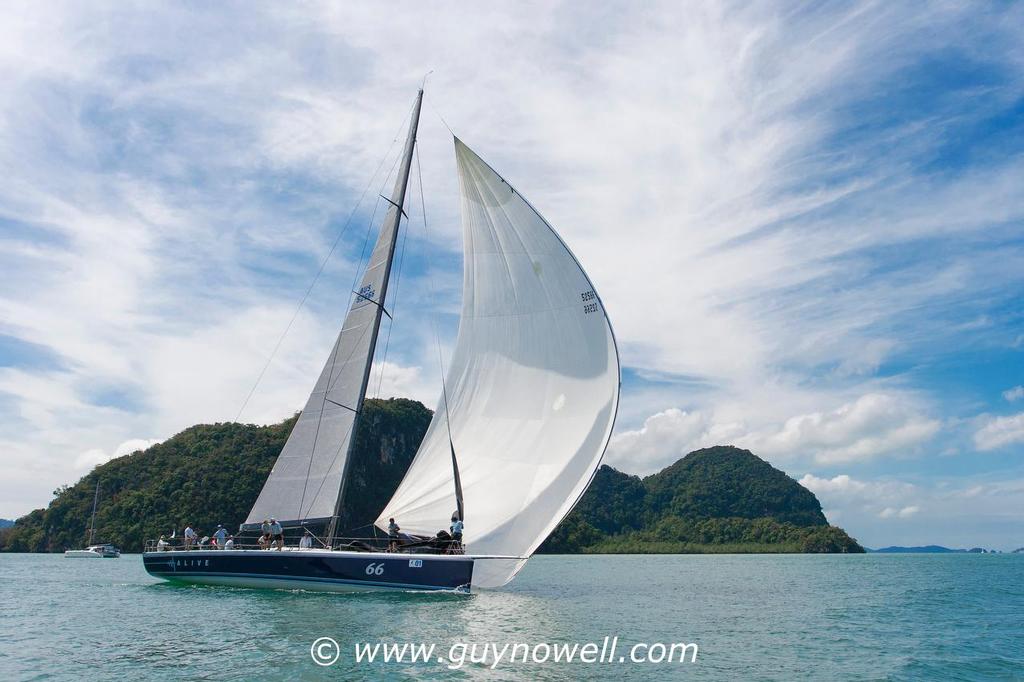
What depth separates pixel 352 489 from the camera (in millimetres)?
91562

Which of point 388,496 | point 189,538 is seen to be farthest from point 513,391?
point 388,496

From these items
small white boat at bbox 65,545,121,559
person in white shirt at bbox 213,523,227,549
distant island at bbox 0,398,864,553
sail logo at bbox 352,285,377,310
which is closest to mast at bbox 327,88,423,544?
sail logo at bbox 352,285,377,310

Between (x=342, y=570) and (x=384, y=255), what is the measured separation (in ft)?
31.0

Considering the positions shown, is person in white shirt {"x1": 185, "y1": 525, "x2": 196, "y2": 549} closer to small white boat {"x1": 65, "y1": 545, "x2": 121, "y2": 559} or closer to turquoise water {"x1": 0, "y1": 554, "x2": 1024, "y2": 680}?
turquoise water {"x1": 0, "y1": 554, "x2": 1024, "y2": 680}

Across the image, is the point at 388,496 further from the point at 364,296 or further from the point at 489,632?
the point at 489,632

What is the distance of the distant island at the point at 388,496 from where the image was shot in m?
69.7

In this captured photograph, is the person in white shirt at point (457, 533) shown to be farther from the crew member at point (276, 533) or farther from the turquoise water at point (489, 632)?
the crew member at point (276, 533)

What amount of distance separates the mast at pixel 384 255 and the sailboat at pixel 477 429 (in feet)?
0.18

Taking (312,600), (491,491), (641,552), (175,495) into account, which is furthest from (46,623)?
(641,552)

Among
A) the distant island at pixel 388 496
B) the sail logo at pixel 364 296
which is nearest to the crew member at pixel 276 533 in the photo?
the sail logo at pixel 364 296

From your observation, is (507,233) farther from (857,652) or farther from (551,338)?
(857,652)

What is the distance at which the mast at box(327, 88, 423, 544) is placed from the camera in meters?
22.4

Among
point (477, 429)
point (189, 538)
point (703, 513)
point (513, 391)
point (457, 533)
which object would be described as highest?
point (703, 513)

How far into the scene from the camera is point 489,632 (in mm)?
15898
